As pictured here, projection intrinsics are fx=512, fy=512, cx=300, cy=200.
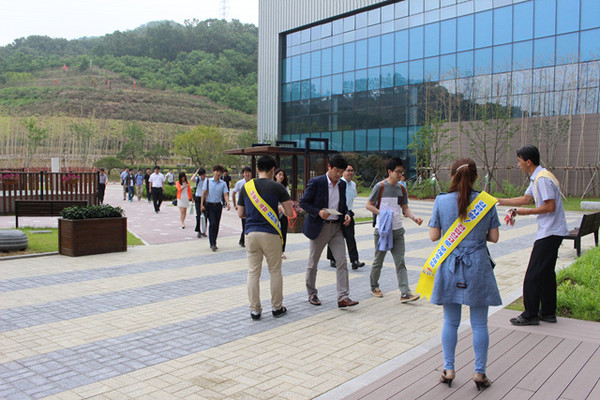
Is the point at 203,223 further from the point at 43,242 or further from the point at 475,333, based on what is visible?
the point at 475,333

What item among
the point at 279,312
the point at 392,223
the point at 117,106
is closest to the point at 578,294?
the point at 392,223

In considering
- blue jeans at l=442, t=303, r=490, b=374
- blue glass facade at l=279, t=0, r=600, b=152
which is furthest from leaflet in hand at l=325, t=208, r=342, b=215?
blue glass facade at l=279, t=0, r=600, b=152

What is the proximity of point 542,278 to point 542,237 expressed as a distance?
0.44 m

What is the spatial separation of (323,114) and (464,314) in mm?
36772

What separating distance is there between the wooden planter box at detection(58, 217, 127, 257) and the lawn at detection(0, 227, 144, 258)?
54 centimetres

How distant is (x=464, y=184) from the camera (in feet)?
12.9

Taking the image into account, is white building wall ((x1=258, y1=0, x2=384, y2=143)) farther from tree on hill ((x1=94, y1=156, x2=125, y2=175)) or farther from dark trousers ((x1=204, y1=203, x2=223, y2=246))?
dark trousers ((x1=204, y1=203, x2=223, y2=246))

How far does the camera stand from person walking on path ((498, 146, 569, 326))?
537 centimetres

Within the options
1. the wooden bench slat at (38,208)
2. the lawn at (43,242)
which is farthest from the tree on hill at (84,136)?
the lawn at (43,242)

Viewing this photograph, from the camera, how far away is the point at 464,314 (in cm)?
620

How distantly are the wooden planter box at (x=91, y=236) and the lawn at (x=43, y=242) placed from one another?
1.79 ft

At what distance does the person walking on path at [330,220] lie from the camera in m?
6.27

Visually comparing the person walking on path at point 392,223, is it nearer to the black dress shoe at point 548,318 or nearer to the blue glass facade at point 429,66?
the black dress shoe at point 548,318

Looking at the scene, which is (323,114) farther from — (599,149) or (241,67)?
(241,67)
